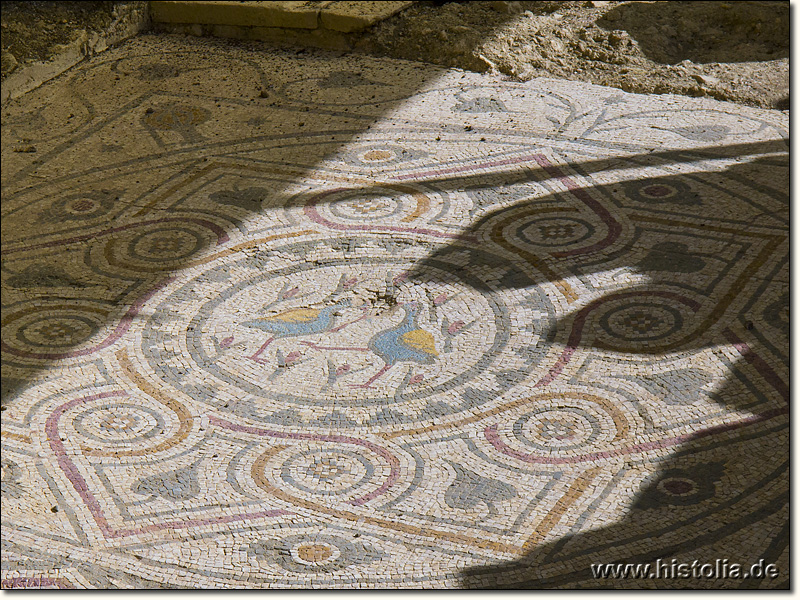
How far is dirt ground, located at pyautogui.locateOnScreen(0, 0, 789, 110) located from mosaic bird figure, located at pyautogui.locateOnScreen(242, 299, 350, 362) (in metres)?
2.53

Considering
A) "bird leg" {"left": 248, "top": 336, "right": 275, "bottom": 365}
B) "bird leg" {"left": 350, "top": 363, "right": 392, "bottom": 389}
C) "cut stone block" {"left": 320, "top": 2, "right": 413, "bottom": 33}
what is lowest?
"bird leg" {"left": 350, "top": 363, "right": 392, "bottom": 389}

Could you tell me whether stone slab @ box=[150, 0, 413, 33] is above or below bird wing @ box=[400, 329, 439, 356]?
above

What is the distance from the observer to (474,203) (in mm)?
4168

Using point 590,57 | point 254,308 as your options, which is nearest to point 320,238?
point 254,308

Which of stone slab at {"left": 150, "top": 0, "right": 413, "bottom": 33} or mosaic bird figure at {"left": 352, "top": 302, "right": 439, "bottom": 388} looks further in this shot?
stone slab at {"left": 150, "top": 0, "right": 413, "bottom": 33}

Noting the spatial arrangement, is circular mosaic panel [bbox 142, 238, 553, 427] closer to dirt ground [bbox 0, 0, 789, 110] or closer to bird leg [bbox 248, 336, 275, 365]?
bird leg [bbox 248, 336, 275, 365]

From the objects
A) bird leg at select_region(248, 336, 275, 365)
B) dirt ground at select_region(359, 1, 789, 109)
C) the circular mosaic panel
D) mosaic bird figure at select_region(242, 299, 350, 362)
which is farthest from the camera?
dirt ground at select_region(359, 1, 789, 109)

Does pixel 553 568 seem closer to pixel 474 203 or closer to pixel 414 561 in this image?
pixel 414 561

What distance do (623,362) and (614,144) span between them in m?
1.74

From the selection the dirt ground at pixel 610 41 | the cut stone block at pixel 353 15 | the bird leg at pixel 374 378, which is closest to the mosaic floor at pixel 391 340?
the bird leg at pixel 374 378

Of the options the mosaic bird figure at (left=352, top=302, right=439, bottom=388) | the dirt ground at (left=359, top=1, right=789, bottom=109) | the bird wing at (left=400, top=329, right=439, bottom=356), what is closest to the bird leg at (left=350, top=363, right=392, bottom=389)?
the mosaic bird figure at (left=352, top=302, right=439, bottom=388)

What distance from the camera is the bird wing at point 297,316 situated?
347 cm

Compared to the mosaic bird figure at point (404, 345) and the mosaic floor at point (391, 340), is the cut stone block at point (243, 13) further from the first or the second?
the mosaic bird figure at point (404, 345)

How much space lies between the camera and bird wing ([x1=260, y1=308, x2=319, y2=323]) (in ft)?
11.4
